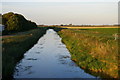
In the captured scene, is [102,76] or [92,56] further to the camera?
[92,56]

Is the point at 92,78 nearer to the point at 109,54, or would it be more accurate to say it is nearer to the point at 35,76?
the point at 109,54

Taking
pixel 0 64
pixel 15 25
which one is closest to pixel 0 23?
pixel 15 25

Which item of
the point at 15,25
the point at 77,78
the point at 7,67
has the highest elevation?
the point at 15,25

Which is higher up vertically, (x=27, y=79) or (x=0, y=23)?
(x=0, y=23)

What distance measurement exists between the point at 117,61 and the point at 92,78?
209cm

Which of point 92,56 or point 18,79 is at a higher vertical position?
point 92,56

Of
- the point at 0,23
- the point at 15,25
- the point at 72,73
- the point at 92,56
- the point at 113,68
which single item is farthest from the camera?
the point at 0,23

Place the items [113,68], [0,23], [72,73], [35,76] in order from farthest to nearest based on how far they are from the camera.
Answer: [0,23] → [72,73] → [35,76] → [113,68]

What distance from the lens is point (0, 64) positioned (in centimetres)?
1288

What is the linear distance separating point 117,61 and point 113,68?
0.62m

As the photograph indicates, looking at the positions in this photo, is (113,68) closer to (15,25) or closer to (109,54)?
(109,54)

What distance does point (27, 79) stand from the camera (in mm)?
12320

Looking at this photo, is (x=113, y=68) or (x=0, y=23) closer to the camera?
(x=113, y=68)

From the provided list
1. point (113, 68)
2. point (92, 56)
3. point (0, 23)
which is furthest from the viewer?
point (0, 23)
